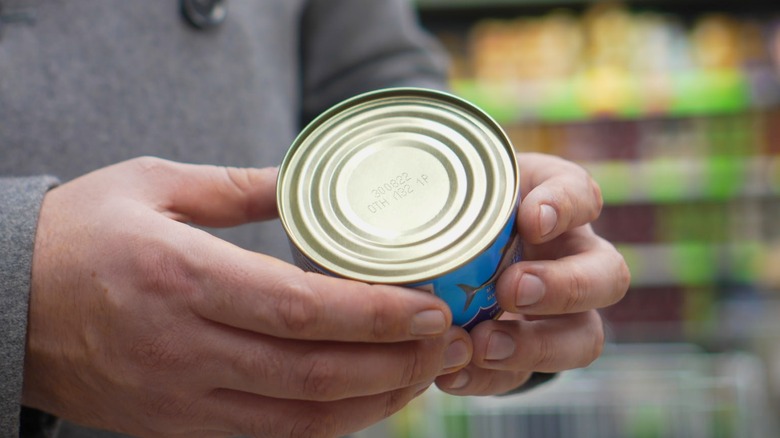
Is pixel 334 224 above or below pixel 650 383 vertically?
above

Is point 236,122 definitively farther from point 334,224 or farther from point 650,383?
point 650,383

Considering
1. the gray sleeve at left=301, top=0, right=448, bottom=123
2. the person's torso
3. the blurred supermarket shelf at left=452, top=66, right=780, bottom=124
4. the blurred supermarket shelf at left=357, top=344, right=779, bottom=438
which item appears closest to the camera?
the person's torso

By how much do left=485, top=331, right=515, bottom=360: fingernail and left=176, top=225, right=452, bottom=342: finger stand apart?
95 millimetres

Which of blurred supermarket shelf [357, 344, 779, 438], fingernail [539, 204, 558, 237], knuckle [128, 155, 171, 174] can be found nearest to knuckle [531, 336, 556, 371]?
fingernail [539, 204, 558, 237]

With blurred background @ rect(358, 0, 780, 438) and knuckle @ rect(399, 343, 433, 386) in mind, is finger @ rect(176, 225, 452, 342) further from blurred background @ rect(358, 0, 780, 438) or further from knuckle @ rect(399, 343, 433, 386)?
blurred background @ rect(358, 0, 780, 438)

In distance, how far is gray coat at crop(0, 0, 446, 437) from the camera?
64cm

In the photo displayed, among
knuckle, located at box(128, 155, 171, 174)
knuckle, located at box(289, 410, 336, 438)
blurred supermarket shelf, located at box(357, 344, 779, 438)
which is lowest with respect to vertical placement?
blurred supermarket shelf, located at box(357, 344, 779, 438)

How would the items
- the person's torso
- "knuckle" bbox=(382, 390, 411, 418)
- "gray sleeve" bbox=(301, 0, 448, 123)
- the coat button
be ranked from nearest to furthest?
"knuckle" bbox=(382, 390, 411, 418), the person's torso, the coat button, "gray sleeve" bbox=(301, 0, 448, 123)

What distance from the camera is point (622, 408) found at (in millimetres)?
2029

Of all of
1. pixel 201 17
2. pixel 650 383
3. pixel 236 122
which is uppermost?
pixel 201 17

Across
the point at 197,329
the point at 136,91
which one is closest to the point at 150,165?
the point at 197,329

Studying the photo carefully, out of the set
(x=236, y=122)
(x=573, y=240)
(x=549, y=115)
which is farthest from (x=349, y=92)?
(x=549, y=115)

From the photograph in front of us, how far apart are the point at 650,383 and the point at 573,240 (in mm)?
1462

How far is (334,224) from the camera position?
0.63 meters
